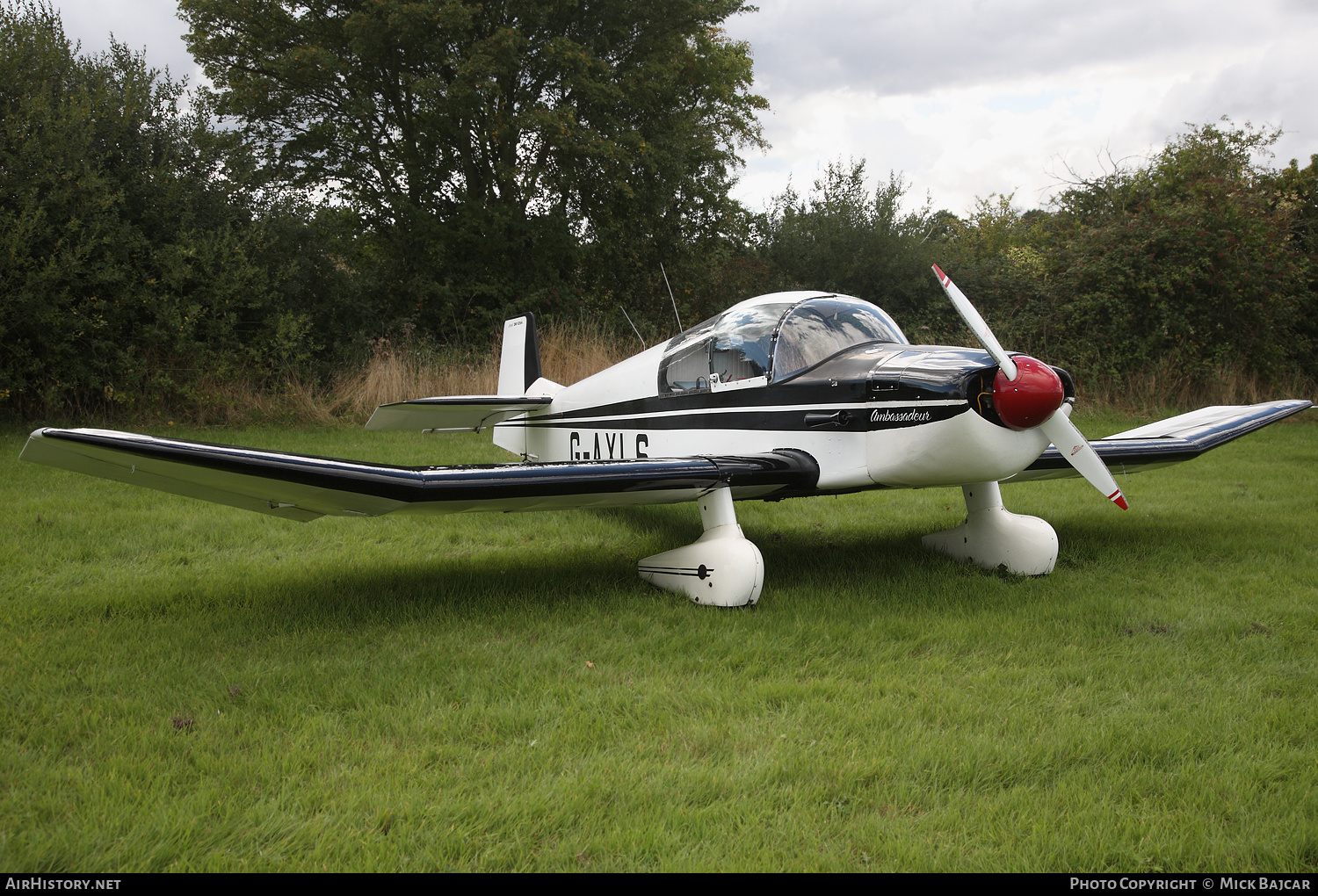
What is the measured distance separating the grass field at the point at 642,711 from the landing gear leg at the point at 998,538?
179mm

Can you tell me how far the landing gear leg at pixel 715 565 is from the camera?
4.45 metres

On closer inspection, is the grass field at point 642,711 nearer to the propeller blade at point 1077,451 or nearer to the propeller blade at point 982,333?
the propeller blade at point 1077,451

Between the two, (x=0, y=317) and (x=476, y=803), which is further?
(x=0, y=317)

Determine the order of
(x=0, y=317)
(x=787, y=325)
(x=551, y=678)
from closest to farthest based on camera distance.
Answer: (x=551, y=678)
(x=787, y=325)
(x=0, y=317)

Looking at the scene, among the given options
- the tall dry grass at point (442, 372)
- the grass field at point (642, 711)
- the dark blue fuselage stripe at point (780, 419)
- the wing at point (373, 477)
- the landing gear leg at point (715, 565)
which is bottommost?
the grass field at point (642, 711)

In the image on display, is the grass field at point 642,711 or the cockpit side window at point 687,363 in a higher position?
the cockpit side window at point 687,363

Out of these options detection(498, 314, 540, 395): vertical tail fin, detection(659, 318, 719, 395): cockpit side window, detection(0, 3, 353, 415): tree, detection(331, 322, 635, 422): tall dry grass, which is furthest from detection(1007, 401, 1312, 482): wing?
detection(0, 3, 353, 415): tree

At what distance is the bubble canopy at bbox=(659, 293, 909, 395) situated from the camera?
5105mm

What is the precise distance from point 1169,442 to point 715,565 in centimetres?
416

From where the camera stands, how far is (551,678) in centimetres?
345

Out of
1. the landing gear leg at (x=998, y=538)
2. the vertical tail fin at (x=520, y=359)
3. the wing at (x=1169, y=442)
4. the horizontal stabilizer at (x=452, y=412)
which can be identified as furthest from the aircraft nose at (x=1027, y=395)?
the vertical tail fin at (x=520, y=359)

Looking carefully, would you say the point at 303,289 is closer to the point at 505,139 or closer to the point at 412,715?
the point at 505,139

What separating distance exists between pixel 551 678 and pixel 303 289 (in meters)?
14.5

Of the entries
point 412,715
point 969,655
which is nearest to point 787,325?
point 969,655
